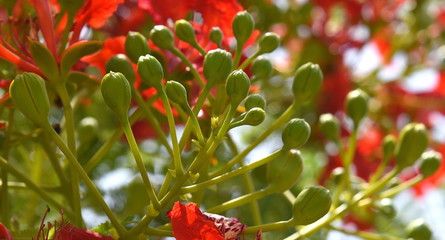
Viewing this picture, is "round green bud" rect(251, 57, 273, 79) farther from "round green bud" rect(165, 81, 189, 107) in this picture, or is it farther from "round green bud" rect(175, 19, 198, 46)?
"round green bud" rect(165, 81, 189, 107)

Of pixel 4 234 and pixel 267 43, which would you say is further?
pixel 267 43

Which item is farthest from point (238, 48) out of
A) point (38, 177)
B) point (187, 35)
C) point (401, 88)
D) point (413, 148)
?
point (401, 88)

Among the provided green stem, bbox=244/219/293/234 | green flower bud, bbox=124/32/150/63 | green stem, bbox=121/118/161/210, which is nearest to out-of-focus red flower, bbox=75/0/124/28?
green flower bud, bbox=124/32/150/63

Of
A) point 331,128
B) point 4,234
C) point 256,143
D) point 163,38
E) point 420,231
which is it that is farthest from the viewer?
point 331,128

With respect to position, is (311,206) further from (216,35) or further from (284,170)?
(216,35)

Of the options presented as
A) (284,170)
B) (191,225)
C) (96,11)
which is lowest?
(191,225)

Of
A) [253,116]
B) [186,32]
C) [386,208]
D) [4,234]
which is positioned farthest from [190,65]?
[386,208]

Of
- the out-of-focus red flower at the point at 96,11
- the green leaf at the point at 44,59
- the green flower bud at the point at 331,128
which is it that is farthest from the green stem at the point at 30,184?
the green flower bud at the point at 331,128
